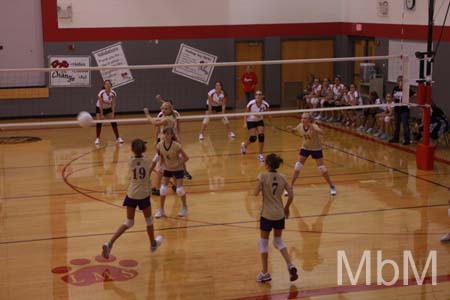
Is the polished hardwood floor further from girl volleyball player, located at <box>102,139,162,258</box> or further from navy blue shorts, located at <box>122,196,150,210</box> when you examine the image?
navy blue shorts, located at <box>122,196,150,210</box>

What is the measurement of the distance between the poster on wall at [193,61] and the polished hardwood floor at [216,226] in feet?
21.9

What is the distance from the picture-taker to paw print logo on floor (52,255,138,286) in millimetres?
10164

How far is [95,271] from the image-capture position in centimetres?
1049

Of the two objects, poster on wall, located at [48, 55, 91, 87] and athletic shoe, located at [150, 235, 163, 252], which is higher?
poster on wall, located at [48, 55, 91, 87]

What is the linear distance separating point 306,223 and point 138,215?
3.18 m

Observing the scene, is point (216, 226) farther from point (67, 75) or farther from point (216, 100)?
point (67, 75)

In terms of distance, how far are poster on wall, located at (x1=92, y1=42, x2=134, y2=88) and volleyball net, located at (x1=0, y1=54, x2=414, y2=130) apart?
0.12 ft

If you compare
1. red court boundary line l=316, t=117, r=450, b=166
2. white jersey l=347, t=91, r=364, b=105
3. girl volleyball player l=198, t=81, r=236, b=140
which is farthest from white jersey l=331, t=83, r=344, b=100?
girl volleyball player l=198, t=81, r=236, b=140

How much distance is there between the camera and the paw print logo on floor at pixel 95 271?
10164mm

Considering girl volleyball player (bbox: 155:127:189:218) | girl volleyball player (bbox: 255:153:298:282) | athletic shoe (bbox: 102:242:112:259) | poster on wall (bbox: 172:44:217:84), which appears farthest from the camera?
poster on wall (bbox: 172:44:217:84)

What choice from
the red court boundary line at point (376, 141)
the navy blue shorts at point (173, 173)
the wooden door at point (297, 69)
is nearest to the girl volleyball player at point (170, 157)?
the navy blue shorts at point (173, 173)

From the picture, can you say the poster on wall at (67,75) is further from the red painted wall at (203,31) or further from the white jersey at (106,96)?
the white jersey at (106,96)

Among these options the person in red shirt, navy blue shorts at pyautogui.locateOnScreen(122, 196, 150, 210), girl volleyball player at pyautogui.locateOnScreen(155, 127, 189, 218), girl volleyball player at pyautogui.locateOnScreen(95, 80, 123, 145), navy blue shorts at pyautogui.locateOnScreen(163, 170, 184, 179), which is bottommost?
navy blue shorts at pyautogui.locateOnScreen(122, 196, 150, 210)

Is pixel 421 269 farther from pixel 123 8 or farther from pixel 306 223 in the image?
pixel 123 8
